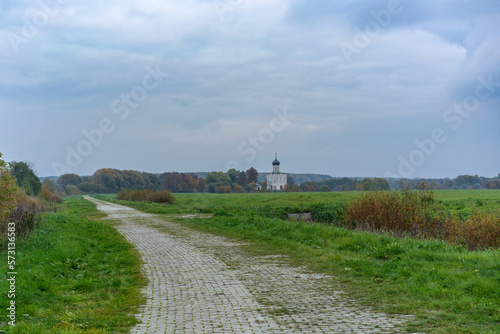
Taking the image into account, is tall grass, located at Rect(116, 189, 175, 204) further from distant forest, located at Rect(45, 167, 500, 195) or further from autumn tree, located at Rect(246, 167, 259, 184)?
autumn tree, located at Rect(246, 167, 259, 184)

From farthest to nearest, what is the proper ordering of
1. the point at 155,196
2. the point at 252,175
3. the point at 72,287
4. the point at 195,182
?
1. the point at 252,175
2. the point at 195,182
3. the point at 155,196
4. the point at 72,287

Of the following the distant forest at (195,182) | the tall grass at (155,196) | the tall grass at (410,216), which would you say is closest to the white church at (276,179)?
the distant forest at (195,182)

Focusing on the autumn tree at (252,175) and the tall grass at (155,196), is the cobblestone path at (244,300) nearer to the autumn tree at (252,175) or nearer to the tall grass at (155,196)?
the tall grass at (155,196)

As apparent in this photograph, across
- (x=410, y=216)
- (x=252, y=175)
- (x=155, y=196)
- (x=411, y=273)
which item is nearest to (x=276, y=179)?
(x=252, y=175)

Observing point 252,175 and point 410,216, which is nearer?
point 410,216

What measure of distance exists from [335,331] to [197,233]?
540 inches

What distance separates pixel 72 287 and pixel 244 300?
12.2 feet

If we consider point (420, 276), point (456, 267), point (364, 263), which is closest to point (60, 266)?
point (364, 263)

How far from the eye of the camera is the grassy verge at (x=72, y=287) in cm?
627

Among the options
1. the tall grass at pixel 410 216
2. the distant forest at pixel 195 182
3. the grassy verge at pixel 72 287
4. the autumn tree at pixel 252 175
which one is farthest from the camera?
the autumn tree at pixel 252 175

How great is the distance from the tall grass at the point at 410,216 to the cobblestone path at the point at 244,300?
273 inches

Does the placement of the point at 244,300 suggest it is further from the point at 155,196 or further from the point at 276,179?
the point at 276,179

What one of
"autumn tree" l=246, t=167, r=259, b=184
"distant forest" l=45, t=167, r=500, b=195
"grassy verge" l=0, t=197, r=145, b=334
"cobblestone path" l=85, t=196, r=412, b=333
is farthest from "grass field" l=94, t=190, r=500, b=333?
"autumn tree" l=246, t=167, r=259, b=184

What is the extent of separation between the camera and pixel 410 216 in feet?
55.6
